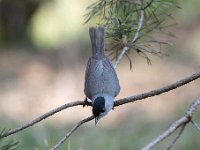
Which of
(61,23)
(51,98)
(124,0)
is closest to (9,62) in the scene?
(51,98)

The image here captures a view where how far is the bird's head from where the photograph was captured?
185cm

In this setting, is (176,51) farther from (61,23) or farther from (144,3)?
(144,3)

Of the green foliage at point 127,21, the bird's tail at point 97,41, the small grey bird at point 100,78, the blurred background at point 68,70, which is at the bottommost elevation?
the blurred background at point 68,70

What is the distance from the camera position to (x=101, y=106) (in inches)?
75.7

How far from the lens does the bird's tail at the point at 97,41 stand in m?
1.80

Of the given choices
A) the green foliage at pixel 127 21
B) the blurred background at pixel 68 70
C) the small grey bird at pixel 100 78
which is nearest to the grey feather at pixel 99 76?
the small grey bird at pixel 100 78

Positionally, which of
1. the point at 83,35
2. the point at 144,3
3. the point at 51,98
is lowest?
the point at 51,98

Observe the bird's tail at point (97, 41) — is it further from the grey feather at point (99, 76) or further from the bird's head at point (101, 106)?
the bird's head at point (101, 106)

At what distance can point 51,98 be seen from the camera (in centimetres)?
639

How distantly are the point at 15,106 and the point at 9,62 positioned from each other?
1.06 metres

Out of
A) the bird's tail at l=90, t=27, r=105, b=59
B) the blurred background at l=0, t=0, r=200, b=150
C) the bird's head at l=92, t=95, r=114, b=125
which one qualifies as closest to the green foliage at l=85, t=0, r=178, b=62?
the bird's tail at l=90, t=27, r=105, b=59

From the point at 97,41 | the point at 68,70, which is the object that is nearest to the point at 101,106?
the point at 97,41

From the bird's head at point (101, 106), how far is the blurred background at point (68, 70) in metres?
2.56

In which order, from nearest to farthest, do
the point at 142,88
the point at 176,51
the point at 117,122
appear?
the point at 117,122 < the point at 142,88 < the point at 176,51
